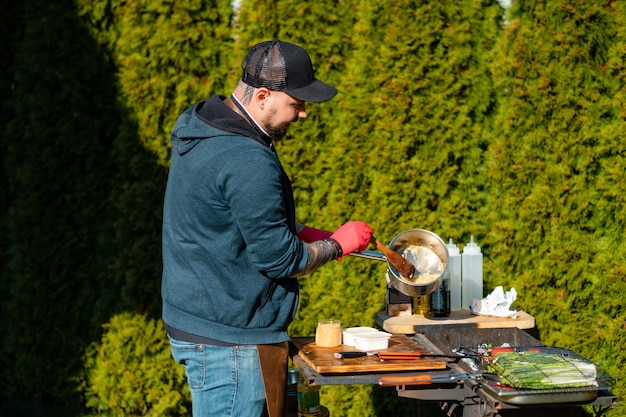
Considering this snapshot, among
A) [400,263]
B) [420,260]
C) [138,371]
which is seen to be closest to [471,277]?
[420,260]

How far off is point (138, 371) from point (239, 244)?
2566 millimetres

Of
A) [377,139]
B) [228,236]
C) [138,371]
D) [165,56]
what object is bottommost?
[138,371]

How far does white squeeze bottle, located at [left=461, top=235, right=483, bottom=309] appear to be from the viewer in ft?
14.2

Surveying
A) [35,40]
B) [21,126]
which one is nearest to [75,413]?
[21,126]

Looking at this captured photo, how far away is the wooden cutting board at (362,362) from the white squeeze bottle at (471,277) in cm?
89

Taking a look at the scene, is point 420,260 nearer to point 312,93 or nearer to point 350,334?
point 350,334

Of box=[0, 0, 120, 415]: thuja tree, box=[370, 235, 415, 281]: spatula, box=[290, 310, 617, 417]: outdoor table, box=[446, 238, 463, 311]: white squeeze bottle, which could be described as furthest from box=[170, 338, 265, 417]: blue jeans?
box=[0, 0, 120, 415]: thuja tree

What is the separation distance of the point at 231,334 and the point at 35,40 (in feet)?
10.1

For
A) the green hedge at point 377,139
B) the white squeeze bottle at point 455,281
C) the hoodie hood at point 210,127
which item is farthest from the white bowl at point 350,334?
the green hedge at point 377,139

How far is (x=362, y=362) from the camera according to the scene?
325 cm

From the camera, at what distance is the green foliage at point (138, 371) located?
17.0ft

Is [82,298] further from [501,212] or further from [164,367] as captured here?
[501,212]

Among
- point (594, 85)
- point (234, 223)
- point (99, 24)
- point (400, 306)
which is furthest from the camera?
point (99, 24)

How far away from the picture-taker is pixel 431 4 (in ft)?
15.5
